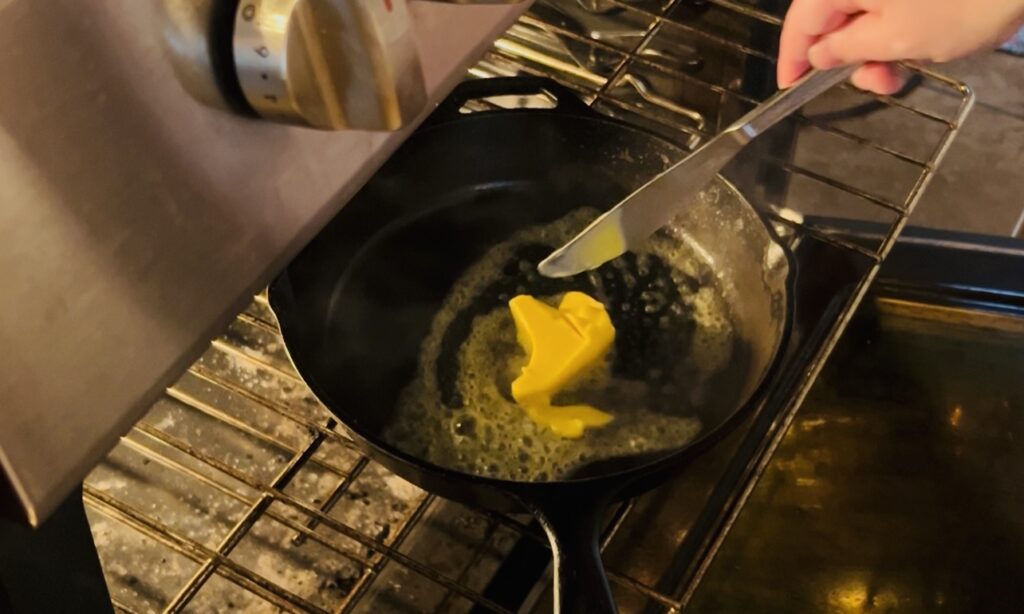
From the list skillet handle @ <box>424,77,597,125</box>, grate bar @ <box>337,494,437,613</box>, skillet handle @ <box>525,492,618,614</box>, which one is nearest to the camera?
skillet handle @ <box>525,492,618,614</box>

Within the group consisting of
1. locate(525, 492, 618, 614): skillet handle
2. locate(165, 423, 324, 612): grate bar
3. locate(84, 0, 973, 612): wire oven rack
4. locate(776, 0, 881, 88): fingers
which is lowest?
locate(84, 0, 973, 612): wire oven rack

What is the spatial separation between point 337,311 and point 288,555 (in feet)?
0.48

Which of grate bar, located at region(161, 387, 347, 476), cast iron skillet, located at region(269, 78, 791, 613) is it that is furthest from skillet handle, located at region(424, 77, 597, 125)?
grate bar, located at region(161, 387, 347, 476)

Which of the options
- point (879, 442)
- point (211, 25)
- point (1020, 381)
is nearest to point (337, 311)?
point (211, 25)

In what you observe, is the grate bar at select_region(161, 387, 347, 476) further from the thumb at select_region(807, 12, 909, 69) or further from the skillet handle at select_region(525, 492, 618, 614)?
the thumb at select_region(807, 12, 909, 69)

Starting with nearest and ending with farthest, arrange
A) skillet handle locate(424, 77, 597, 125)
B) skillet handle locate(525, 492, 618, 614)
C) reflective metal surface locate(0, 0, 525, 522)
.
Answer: reflective metal surface locate(0, 0, 525, 522) → skillet handle locate(525, 492, 618, 614) → skillet handle locate(424, 77, 597, 125)

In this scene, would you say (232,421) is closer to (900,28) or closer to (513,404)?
(513,404)

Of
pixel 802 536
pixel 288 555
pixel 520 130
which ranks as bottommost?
pixel 802 536

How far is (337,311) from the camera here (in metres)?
0.62

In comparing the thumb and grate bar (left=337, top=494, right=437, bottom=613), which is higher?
the thumb

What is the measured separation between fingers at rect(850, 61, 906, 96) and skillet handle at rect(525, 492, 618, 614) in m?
0.29

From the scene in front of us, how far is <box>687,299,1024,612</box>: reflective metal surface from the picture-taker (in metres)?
0.73

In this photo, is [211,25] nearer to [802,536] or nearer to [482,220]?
[482,220]

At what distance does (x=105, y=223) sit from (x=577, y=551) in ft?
0.71
